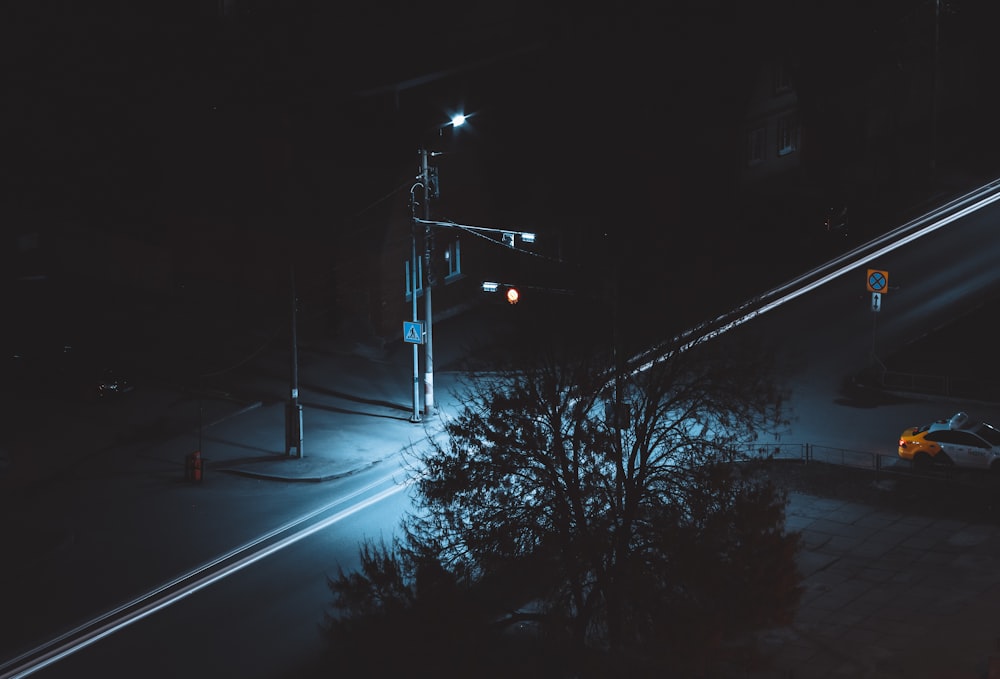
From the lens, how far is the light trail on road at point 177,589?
1638 cm

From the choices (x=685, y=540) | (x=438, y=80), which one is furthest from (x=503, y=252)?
(x=685, y=540)

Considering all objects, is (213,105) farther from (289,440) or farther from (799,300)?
(799,300)

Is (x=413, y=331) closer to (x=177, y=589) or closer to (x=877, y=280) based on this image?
(x=177, y=589)

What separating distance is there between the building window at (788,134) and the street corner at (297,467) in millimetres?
34233

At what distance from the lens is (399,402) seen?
109 feet

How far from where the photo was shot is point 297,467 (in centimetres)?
2680

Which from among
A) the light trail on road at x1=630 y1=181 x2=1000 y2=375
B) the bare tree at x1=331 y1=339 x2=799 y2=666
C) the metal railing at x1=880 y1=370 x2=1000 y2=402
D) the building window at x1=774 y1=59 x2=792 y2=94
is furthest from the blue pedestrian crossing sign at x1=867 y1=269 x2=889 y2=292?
the building window at x1=774 y1=59 x2=792 y2=94

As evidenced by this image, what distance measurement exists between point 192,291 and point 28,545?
22.2 m

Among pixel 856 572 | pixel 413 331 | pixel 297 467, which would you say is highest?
pixel 413 331

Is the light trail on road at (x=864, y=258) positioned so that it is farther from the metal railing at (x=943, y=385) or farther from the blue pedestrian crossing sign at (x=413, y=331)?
the blue pedestrian crossing sign at (x=413, y=331)

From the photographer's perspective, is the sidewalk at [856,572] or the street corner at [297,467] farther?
the street corner at [297,467]

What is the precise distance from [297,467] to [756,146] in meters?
34.6

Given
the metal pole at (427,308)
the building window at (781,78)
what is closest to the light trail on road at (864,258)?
the building window at (781,78)

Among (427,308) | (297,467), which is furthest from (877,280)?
(297,467)
